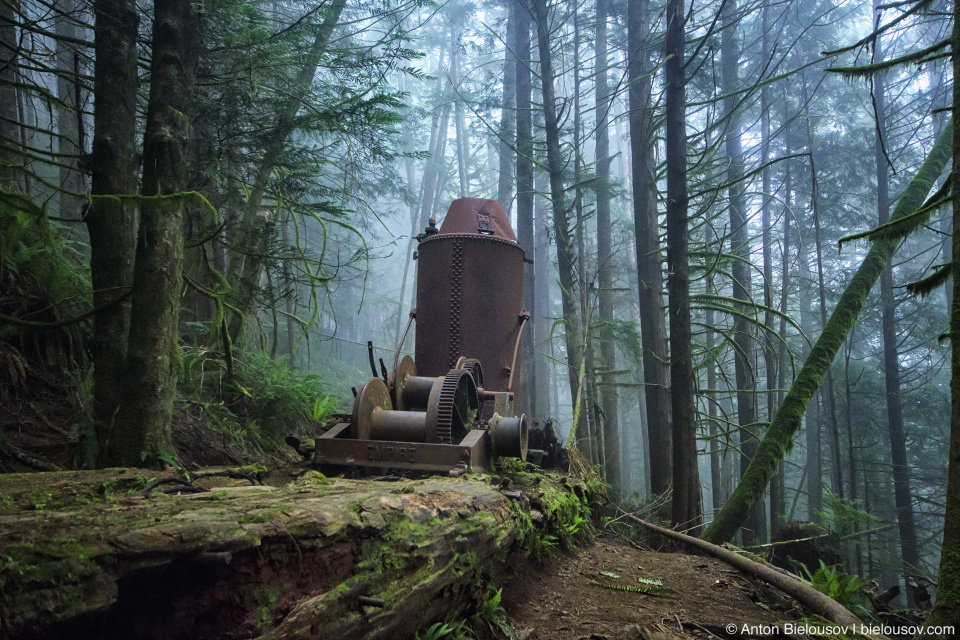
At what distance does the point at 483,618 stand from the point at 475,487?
93cm

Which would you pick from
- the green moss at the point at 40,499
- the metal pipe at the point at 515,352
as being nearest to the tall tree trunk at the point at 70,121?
the green moss at the point at 40,499

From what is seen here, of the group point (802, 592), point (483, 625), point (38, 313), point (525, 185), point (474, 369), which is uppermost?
point (525, 185)

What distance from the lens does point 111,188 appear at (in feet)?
15.5

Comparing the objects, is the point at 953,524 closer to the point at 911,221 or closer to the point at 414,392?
the point at 911,221

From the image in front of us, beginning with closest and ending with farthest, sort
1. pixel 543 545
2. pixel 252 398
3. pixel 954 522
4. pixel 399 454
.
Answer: pixel 954 522 < pixel 543 545 < pixel 399 454 < pixel 252 398

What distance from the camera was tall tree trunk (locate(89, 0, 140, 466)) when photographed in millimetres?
4746

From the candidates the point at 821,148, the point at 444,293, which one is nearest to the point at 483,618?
the point at 444,293

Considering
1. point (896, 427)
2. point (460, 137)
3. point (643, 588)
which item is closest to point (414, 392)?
point (643, 588)

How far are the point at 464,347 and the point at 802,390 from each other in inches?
155

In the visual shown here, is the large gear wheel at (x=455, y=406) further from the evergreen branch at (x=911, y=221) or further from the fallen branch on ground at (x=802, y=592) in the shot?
the evergreen branch at (x=911, y=221)

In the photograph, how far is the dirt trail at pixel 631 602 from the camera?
3.22 m

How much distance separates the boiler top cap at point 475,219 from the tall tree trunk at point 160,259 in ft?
10.1

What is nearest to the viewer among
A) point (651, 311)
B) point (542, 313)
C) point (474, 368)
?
point (474, 368)

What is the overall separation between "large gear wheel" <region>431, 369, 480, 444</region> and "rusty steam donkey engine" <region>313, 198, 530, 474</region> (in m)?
0.01
